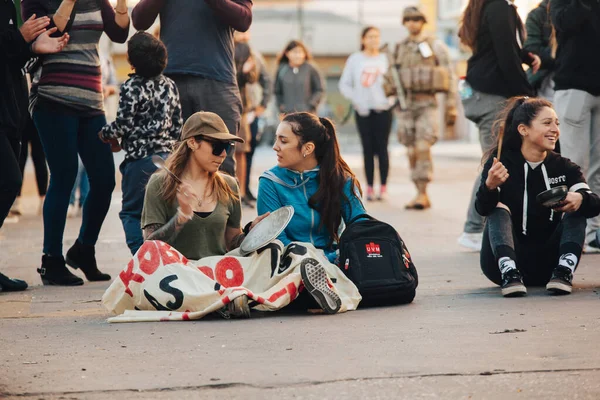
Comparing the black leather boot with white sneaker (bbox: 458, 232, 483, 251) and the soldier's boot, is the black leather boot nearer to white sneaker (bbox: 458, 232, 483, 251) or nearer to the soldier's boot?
white sneaker (bbox: 458, 232, 483, 251)

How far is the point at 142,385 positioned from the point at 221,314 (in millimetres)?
1417

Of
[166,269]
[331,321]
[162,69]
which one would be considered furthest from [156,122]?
[331,321]

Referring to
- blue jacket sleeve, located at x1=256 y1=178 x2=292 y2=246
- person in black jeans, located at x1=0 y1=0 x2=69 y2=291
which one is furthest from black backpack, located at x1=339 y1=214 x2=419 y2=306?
person in black jeans, located at x1=0 y1=0 x2=69 y2=291

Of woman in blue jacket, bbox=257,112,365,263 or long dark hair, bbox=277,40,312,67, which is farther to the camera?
long dark hair, bbox=277,40,312,67

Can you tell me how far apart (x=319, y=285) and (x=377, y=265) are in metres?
0.43

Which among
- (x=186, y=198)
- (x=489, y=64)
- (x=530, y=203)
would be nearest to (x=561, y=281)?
(x=530, y=203)

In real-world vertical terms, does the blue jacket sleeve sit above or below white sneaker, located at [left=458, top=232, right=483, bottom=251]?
above

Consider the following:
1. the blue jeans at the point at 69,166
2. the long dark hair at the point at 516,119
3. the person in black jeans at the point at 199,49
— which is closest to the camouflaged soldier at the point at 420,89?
the person in black jeans at the point at 199,49

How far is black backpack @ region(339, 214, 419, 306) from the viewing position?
5688 mm

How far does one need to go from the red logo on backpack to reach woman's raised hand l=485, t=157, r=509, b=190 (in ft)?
2.50

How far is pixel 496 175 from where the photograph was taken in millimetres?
6051

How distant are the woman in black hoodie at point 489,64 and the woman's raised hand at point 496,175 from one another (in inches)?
78.4

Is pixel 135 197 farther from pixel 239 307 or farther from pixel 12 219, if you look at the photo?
pixel 12 219

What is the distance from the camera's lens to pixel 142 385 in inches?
157
